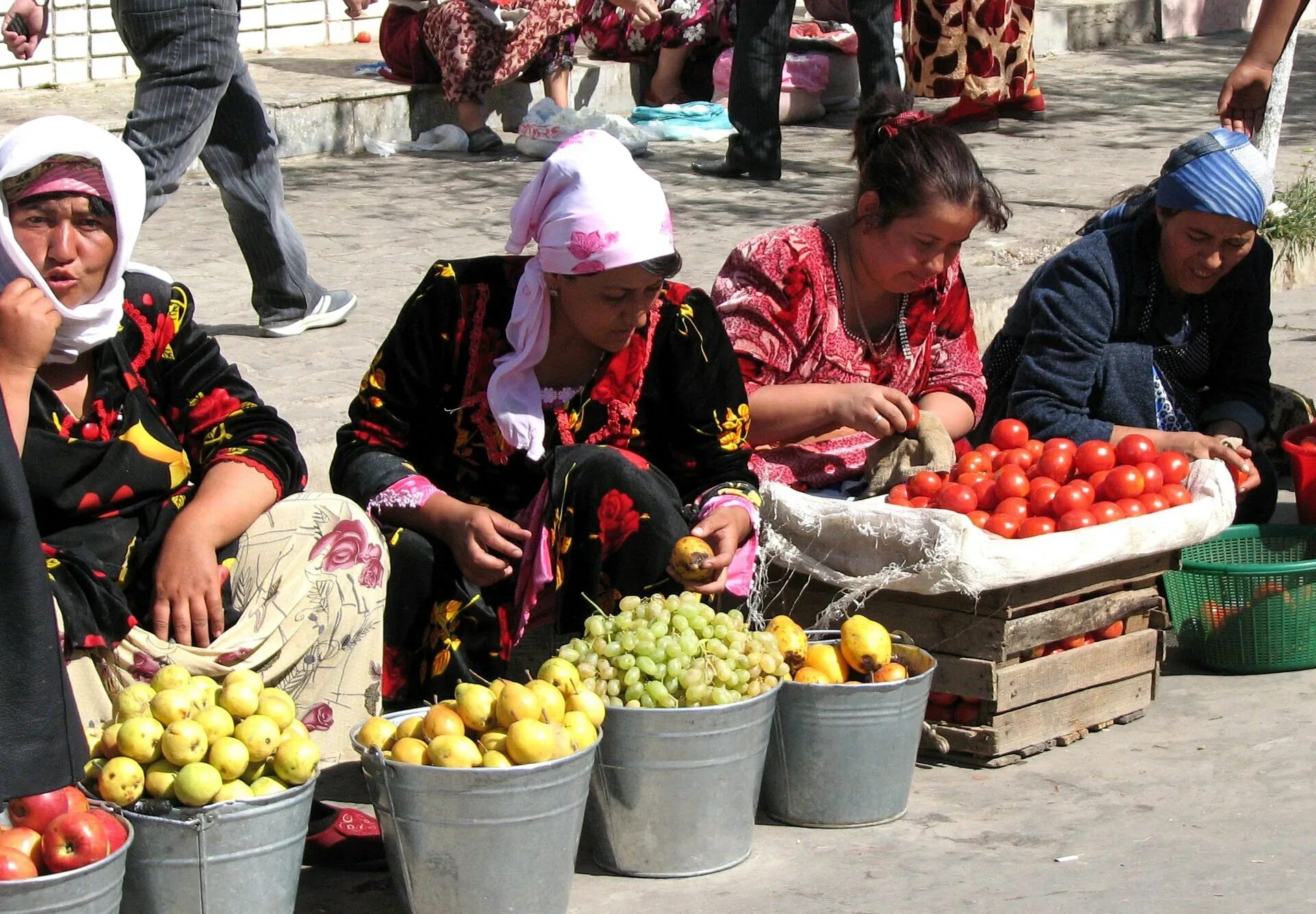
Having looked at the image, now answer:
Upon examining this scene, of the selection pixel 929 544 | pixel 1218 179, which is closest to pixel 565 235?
pixel 929 544

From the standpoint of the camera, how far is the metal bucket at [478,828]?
2.59 meters

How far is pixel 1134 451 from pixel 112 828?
94.7 inches

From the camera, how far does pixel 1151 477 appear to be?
377 centimetres

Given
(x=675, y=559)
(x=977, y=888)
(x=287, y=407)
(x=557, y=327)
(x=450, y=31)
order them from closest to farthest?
(x=977, y=888), (x=675, y=559), (x=557, y=327), (x=287, y=407), (x=450, y=31)

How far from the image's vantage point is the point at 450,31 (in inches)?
337

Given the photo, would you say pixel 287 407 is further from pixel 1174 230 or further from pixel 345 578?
pixel 1174 230

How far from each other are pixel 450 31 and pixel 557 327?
5480 mm

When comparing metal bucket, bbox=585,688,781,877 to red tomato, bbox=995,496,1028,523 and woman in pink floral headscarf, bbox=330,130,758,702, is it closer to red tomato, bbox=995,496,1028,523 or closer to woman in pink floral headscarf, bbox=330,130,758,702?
woman in pink floral headscarf, bbox=330,130,758,702

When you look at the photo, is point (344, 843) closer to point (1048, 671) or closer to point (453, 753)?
point (453, 753)

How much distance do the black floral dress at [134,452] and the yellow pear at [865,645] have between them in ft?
3.55

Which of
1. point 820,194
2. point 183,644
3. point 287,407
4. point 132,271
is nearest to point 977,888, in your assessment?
point 183,644

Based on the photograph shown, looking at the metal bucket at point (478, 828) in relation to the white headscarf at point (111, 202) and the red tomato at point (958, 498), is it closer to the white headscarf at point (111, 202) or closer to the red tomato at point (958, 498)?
the white headscarf at point (111, 202)

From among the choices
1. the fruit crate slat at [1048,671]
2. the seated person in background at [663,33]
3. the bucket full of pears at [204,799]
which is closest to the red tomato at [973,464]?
the fruit crate slat at [1048,671]

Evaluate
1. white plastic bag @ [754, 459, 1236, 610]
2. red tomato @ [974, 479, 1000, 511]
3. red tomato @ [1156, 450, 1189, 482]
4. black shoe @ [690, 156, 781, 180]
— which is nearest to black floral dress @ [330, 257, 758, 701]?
white plastic bag @ [754, 459, 1236, 610]
